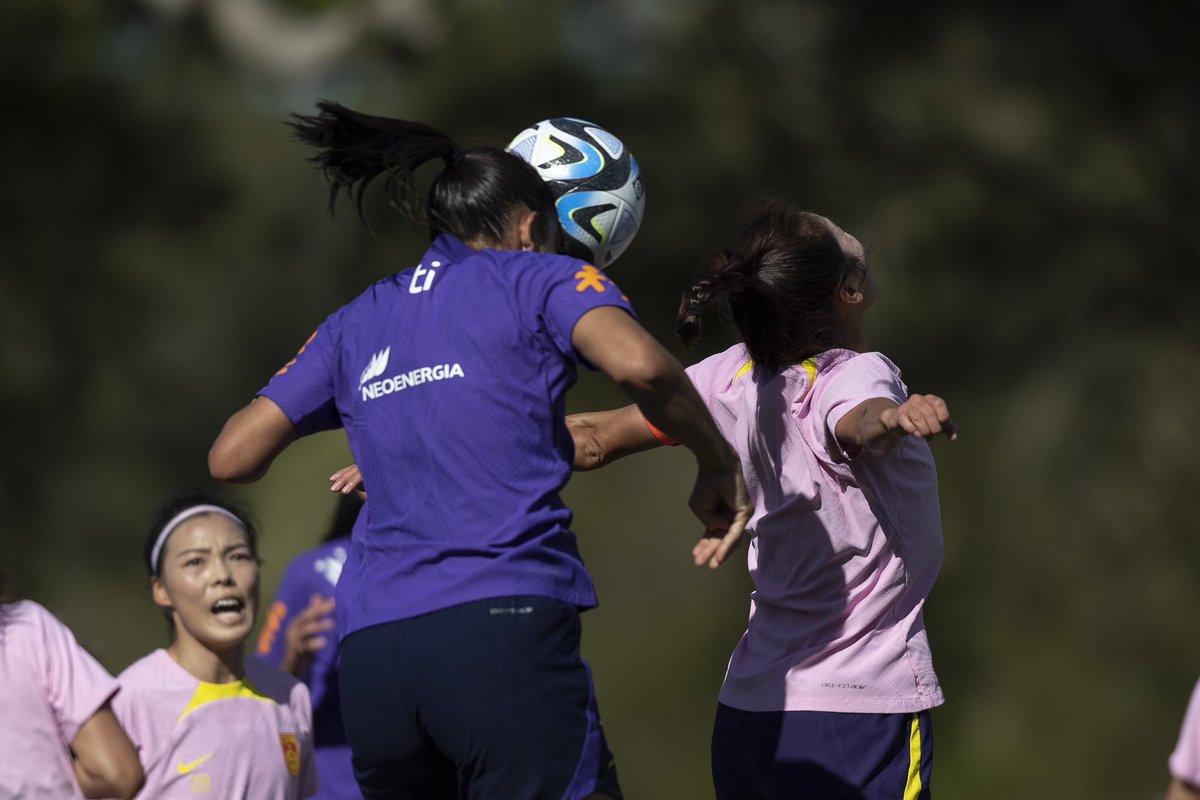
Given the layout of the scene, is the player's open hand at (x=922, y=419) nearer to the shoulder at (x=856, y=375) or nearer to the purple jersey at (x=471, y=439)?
the shoulder at (x=856, y=375)

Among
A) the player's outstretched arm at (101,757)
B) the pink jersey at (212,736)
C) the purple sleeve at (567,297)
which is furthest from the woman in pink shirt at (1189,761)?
the pink jersey at (212,736)

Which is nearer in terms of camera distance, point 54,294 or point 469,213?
point 469,213

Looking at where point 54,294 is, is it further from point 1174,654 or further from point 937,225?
point 1174,654

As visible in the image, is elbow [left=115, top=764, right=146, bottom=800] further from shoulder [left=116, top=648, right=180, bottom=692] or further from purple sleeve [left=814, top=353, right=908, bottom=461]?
purple sleeve [left=814, top=353, right=908, bottom=461]

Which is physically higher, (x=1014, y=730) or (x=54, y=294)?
(x=54, y=294)

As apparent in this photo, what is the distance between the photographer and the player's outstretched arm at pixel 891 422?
8.45ft

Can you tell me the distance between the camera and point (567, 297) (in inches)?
98.6

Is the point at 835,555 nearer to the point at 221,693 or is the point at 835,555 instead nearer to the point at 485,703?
the point at 485,703

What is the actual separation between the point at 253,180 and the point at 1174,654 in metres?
6.45

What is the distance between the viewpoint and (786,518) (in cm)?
310

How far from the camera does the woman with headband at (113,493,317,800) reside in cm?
373

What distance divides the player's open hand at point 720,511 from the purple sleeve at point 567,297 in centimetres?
31

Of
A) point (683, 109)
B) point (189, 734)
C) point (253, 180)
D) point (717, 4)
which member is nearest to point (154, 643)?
point (253, 180)

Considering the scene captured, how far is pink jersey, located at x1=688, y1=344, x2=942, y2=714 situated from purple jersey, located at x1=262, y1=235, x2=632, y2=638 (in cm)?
64
